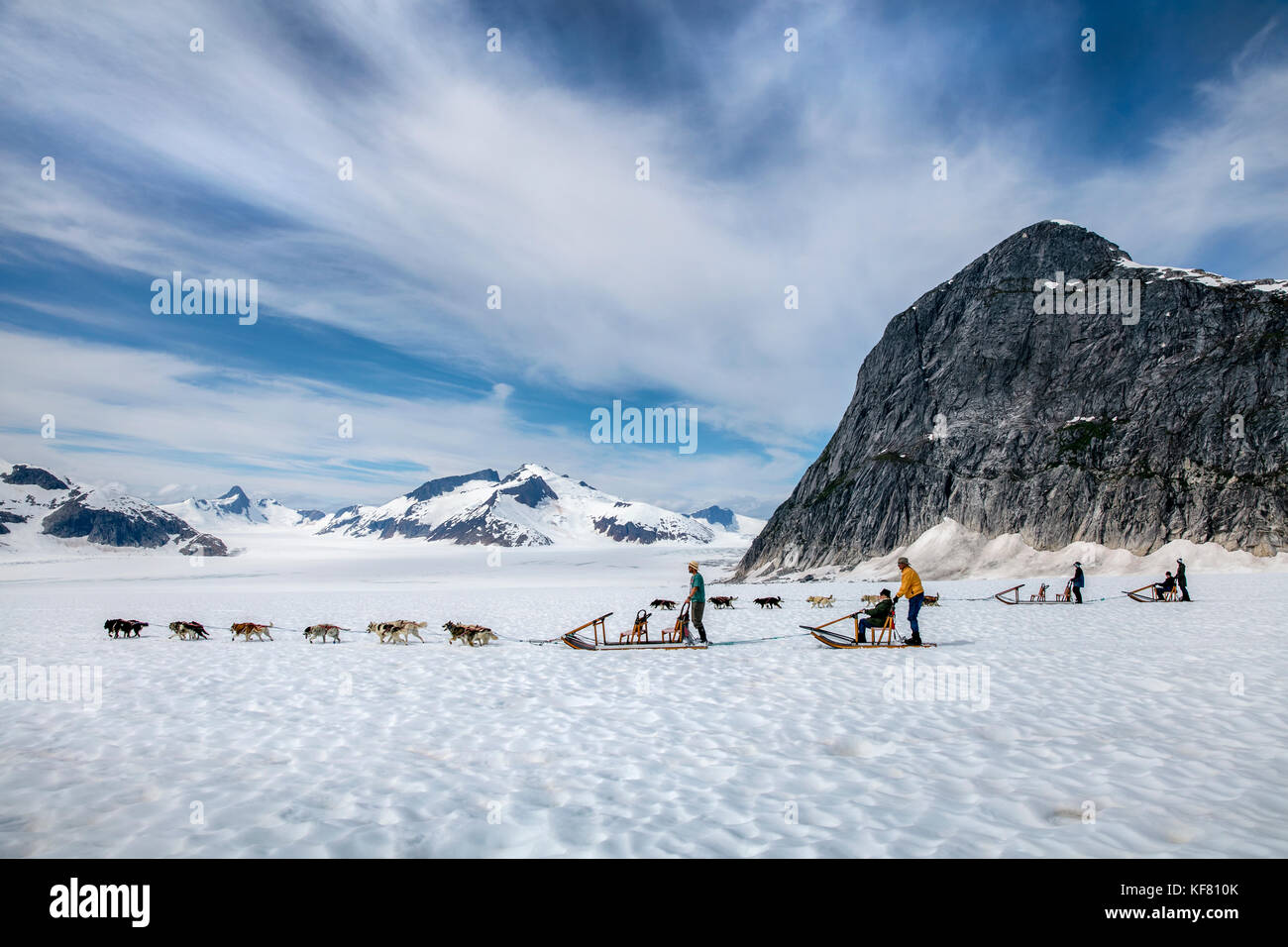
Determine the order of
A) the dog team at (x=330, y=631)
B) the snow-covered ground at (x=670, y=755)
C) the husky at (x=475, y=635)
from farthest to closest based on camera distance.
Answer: the dog team at (x=330, y=631) < the husky at (x=475, y=635) < the snow-covered ground at (x=670, y=755)

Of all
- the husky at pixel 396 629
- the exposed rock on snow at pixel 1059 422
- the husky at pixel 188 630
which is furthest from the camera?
the exposed rock on snow at pixel 1059 422

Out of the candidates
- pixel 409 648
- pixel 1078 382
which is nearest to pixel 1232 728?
pixel 409 648

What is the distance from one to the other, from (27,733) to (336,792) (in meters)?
6.98

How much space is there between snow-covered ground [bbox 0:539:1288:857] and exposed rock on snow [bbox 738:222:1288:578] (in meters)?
66.4

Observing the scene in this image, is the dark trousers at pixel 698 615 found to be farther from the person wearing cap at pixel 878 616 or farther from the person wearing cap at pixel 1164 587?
the person wearing cap at pixel 1164 587

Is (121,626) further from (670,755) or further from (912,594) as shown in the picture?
(912,594)

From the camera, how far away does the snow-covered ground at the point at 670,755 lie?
20.0 feet

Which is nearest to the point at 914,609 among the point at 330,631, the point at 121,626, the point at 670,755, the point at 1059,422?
the point at 670,755

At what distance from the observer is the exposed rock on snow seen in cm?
6994

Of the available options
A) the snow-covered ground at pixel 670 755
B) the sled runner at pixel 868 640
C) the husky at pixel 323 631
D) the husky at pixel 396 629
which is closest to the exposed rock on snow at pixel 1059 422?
the snow-covered ground at pixel 670 755

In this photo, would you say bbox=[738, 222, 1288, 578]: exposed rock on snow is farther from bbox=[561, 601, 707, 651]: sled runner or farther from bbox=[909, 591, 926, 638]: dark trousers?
bbox=[561, 601, 707, 651]: sled runner

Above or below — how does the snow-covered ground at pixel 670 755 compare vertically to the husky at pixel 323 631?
above

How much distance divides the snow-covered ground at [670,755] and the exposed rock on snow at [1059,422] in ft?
218
